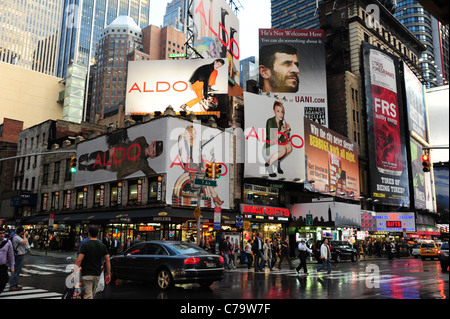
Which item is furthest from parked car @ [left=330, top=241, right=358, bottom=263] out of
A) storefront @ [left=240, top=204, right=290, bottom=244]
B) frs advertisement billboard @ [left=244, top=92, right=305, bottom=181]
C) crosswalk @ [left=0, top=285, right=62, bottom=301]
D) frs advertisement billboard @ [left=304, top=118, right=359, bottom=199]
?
crosswalk @ [left=0, top=285, right=62, bottom=301]

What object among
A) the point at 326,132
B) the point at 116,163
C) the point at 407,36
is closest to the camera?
the point at 116,163

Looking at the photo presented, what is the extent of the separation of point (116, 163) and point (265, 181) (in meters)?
14.3

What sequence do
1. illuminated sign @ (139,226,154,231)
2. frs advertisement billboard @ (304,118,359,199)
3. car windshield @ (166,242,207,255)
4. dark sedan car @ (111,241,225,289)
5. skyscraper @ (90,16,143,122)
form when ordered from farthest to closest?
1. skyscraper @ (90,16,143,122)
2. frs advertisement billboard @ (304,118,359,199)
3. illuminated sign @ (139,226,154,231)
4. car windshield @ (166,242,207,255)
5. dark sedan car @ (111,241,225,289)

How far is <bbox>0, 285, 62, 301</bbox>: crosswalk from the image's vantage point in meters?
11.3

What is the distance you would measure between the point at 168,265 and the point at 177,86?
30406mm

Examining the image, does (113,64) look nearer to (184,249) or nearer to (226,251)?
(226,251)

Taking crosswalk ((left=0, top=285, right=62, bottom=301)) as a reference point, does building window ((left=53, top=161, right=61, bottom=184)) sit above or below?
above

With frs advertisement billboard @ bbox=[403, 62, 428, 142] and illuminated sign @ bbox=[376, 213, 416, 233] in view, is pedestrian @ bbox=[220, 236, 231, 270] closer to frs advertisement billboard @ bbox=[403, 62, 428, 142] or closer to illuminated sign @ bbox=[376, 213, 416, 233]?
illuminated sign @ bbox=[376, 213, 416, 233]

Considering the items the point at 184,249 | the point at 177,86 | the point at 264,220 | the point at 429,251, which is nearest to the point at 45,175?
the point at 177,86

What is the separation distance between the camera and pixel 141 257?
1382cm

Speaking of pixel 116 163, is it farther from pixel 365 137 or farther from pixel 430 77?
pixel 430 77

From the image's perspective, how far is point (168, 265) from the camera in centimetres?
1289

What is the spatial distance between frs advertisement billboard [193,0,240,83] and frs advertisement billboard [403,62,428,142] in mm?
31158
